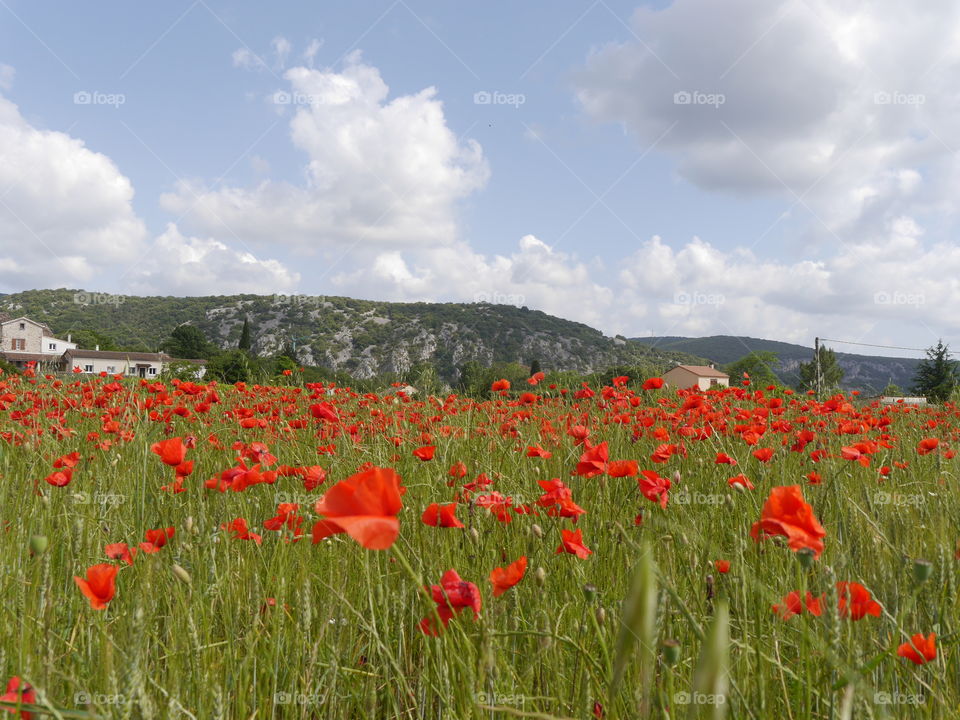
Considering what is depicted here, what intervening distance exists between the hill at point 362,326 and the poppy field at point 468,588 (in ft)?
324

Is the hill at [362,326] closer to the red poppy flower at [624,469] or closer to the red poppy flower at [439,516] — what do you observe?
the red poppy flower at [624,469]

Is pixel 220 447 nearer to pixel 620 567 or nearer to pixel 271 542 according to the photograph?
pixel 271 542

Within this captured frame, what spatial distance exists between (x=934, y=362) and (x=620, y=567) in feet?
174

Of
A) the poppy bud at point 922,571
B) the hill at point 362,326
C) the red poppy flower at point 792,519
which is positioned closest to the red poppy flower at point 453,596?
the red poppy flower at point 792,519

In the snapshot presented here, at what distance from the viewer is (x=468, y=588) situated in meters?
1.22

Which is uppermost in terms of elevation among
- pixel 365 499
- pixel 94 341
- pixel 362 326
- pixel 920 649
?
pixel 362 326

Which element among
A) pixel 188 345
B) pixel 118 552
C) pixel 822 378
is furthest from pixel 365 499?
pixel 188 345

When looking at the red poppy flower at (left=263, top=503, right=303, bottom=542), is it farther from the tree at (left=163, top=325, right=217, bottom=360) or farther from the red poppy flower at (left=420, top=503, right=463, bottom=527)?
the tree at (left=163, top=325, right=217, bottom=360)

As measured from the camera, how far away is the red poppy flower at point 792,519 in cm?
108

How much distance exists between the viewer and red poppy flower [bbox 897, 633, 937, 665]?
1.21 metres

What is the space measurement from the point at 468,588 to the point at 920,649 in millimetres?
972

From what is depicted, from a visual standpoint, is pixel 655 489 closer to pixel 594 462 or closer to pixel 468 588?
pixel 594 462

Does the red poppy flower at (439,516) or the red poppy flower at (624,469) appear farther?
the red poppy flower at (624,469)

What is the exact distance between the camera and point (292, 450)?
12.4 ft
